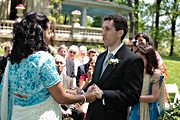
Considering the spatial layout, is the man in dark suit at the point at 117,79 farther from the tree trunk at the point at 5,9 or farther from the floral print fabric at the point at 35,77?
the tree trunk at the point at 5,9

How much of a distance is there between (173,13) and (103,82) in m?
35.3

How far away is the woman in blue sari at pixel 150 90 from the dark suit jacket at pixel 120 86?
1.20 meters

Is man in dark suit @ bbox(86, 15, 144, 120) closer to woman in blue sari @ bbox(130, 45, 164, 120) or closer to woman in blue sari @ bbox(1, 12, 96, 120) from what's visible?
woman in blue sari @ bbox(1, 12, 96, 120)

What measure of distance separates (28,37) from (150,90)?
2.56 metres

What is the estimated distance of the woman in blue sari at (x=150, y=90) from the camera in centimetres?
515

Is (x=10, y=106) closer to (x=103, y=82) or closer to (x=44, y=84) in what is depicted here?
(x=44, y=84)

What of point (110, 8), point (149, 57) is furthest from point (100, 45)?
point (149, 57)

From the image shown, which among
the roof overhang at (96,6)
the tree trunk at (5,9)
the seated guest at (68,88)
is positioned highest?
the roof overhang at (96,6)

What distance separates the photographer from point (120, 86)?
12.6 ft

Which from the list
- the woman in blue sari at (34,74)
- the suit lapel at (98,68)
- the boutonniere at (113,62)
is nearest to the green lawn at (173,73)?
the suit lapel at (98,68)

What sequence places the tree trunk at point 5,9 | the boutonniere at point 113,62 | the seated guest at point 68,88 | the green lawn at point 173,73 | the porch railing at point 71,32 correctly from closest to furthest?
the boutonniere at point 113,62 → the seated guest at point 68,88 → the green lawn at point 173,73 → the porch railing at point 71,32 → the tree trunk at point 5,9

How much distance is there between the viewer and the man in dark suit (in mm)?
3773

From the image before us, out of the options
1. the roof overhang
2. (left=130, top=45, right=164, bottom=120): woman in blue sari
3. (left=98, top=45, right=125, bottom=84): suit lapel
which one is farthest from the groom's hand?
the roof overhang

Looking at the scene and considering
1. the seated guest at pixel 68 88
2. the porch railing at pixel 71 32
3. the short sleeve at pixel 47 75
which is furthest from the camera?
the porch railing at pixel 71 32
